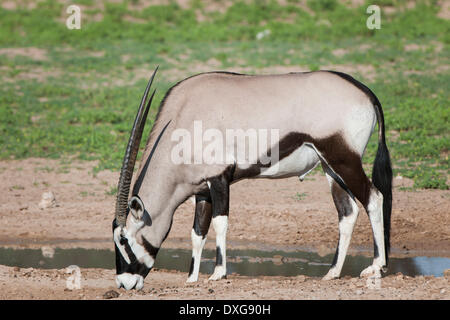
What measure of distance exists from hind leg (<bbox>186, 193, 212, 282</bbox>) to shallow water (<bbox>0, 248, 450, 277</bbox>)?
3.17 ft

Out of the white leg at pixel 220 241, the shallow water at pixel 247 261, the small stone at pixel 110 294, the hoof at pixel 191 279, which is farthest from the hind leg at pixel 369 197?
the small stone at pixel 110 294

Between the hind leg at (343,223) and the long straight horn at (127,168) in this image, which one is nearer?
the long straight horn at (127,168)

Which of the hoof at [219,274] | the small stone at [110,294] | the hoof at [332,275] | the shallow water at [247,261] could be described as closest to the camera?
the small stone at [110,294]

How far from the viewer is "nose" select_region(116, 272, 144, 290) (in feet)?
22.4

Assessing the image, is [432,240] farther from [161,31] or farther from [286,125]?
[161,31]

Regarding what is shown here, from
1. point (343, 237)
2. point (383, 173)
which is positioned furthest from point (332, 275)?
point (383, 173)

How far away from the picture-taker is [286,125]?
7.14m

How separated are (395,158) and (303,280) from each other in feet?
18.5

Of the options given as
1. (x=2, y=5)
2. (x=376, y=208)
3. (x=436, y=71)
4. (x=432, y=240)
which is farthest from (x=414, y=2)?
(x=376, y=208)

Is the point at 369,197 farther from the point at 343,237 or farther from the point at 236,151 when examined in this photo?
the point at 236,151

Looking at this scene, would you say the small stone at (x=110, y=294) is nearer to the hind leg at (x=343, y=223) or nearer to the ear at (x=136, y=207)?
the ear at (x=136, y=207)

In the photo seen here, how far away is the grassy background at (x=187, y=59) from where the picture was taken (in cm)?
1347

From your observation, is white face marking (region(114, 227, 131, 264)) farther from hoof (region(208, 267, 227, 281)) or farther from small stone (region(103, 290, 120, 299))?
hoof (region(208, 267, 227, 281))

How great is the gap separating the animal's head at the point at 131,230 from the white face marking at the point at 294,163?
121 cm
